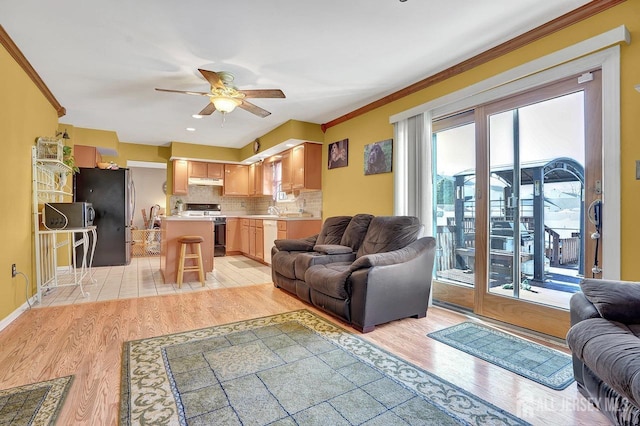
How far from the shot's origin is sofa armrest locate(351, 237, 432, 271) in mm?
2641

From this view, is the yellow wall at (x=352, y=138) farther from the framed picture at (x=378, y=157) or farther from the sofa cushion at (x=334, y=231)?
the sofa cushion at (x=334, y=231)

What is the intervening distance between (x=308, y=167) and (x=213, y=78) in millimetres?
2430

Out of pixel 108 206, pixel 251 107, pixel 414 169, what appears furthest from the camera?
pixel 108 206

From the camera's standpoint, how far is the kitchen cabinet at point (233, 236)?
7.05 m

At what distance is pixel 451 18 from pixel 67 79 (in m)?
4.06

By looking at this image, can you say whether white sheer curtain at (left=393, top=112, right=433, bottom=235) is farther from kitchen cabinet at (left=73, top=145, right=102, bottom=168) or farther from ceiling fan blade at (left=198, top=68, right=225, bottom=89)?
kitchen cabinet at (left=73, top=145, right=102, bottom=168)

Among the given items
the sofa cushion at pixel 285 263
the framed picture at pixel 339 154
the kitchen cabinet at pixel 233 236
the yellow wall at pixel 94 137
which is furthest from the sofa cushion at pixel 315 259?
the yellow wall at pixel 94 137

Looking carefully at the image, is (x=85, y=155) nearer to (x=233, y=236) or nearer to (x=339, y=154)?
(x=233, y=236)

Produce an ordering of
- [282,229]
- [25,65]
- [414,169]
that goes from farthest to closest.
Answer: [282,229] → [414,169] → [25,65]

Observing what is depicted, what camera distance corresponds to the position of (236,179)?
24.8 feet

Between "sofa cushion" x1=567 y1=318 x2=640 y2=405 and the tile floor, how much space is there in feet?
12.0

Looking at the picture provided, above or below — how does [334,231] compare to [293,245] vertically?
above

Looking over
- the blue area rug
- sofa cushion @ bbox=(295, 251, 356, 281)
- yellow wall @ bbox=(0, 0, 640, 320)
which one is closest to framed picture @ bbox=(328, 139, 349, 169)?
yellow wall @ bbox=(0, 0, 640, 320)

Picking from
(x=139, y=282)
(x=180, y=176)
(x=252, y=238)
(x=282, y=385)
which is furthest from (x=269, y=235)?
(x=282, y=385)
